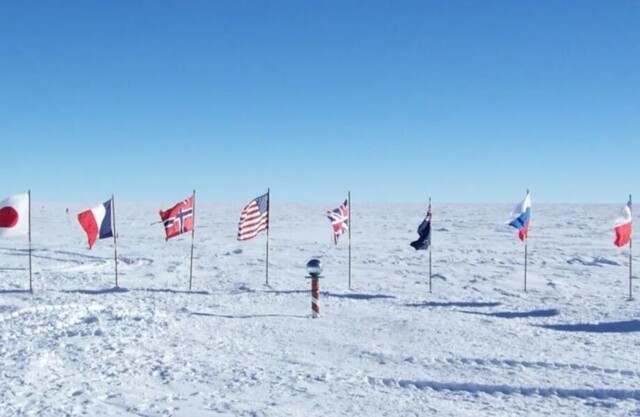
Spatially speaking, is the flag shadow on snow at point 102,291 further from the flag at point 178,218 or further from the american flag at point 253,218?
the american flag at point 253,218

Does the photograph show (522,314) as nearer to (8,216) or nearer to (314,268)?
(314,268)

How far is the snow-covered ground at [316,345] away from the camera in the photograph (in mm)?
7258

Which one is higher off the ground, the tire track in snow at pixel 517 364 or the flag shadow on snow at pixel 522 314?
the tire track in snow at pixel 517 364

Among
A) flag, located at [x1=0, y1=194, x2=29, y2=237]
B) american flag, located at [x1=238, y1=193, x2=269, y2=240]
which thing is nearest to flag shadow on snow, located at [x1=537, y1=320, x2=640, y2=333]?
american flag, located at [x1=238, y1=193, x2=269, y2=240]

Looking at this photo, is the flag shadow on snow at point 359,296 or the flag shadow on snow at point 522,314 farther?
the flag shadow on snow at point 359,296

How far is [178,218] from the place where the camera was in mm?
18328

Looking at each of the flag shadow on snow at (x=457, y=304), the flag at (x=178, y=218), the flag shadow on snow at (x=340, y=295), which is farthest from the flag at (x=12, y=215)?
the flag shadow on snow at (x=457, y=304)

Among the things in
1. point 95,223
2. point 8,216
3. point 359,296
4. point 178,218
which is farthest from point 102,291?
point 359,296

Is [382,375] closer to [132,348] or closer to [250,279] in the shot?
[132,348]

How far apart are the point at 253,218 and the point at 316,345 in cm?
832

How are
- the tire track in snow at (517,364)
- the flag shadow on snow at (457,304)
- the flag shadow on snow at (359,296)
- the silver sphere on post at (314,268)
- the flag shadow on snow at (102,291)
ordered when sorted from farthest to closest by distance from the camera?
the flag shadow on snow at (102,291), the flag shadow on snow at (359,296), the flag shadow on snow at (457,304), the silver sphere on post at (314,268), the tire track in snow at (517,364)

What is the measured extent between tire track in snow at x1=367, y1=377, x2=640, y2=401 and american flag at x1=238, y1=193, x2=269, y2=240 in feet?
33.6

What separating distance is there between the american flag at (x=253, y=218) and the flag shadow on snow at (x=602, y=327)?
8259 mm

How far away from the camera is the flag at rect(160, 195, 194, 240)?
59.7ft
